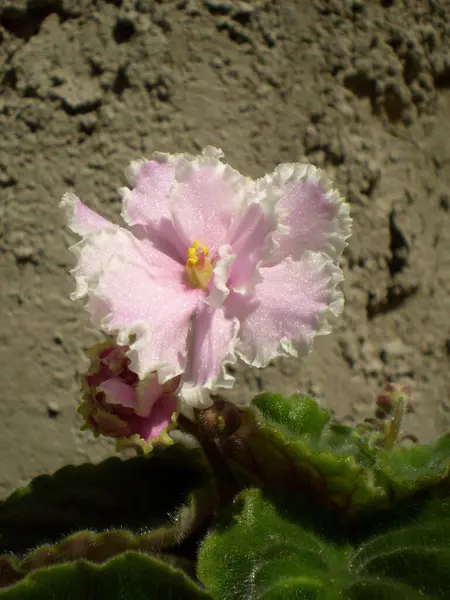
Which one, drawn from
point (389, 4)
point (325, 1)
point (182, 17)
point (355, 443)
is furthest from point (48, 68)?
point (355, 443)

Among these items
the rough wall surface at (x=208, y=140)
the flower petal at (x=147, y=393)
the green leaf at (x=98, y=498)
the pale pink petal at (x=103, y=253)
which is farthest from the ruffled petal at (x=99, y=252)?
the rough wall surface at (x=208, y=140)

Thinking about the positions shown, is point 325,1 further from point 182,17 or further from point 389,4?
point 182,17

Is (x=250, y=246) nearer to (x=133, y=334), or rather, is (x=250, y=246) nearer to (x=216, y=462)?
(x=133, y=334)

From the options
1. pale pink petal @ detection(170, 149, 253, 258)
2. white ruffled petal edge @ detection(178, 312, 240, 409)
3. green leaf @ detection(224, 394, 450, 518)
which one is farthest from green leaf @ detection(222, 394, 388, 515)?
pale pink petal @ detection(170, 149, 253, 258)

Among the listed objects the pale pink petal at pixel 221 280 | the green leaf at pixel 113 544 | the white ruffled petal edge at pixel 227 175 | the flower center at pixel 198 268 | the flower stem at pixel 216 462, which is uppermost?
the white ruffled petal edge at pixel 227 175

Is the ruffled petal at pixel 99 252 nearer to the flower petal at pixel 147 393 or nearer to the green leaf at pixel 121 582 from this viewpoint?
the flower petal at pixel 147 393

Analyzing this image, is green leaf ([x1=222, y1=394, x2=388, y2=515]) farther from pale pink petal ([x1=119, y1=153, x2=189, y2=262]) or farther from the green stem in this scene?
pale pink petal ([x1=119, y1=153, x2=189, y2=262])
